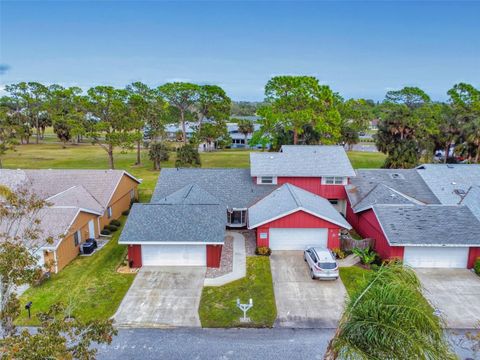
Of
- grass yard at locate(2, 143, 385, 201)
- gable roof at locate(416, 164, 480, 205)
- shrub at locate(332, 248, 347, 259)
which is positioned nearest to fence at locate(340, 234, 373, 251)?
shrub at locate(332, 248, 347, 259)

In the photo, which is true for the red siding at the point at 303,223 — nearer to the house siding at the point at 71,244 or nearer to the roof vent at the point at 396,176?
the roof vent at the point at 396,176

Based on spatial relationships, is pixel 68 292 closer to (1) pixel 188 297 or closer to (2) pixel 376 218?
(1) pixel 188 297

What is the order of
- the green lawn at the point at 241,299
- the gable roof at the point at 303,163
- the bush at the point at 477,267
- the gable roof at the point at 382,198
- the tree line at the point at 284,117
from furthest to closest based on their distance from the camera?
the tree line at the point at 284,117 < the gable roof at the point at 303,163 < the gable roof at the point at 382,198 < the bush at the point at 477,267 < the green lawn at the point at 241,299

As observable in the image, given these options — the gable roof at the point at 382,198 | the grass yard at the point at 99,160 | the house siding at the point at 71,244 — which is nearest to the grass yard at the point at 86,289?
the house siding at the point at 71,244

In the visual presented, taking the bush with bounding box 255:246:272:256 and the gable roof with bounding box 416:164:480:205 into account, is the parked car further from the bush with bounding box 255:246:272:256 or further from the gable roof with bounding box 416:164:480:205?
the gable roof with bounding box 416:164:480:205

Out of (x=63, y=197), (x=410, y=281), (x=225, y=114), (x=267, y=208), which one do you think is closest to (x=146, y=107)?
(x=225, y=114)

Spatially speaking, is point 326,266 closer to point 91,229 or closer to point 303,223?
point 303,223

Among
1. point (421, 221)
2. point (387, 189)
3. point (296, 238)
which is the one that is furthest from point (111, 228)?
point (421, 221)
